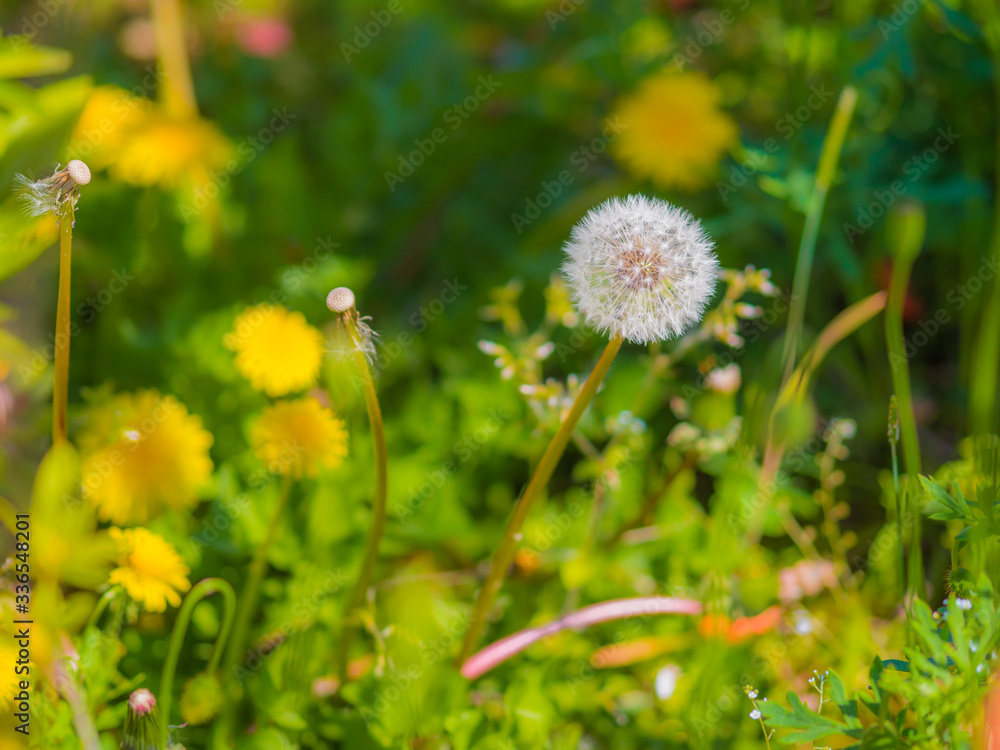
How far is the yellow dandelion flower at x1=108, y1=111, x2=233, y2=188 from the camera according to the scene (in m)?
1.74

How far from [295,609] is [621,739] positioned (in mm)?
553

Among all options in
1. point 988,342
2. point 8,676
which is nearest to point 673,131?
point 988,342

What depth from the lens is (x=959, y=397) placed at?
1.73 meters

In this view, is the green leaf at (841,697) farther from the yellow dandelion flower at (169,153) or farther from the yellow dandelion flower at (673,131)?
the yellow dandelion flower at (169,153)

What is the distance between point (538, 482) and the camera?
968 mm

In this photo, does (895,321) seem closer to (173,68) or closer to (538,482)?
(538,482)

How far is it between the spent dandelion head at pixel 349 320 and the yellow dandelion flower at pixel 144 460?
1.76 feet

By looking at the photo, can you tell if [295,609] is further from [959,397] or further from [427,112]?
[959,397]

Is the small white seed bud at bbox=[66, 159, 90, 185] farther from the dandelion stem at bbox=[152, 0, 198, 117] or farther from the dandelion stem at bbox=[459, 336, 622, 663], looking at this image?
the dandelion stem at bbox=[152, 0, 198, 117]

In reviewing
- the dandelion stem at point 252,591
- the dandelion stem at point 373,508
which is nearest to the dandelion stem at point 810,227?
the dandelion stem at point 373,508

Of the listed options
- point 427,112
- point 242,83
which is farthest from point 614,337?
point 242,83

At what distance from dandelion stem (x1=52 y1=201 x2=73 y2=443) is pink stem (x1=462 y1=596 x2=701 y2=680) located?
2.17ft

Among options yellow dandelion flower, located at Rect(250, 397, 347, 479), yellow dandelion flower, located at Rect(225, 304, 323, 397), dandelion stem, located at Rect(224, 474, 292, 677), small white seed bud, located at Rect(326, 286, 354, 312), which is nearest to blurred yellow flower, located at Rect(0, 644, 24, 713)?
dandelion stem, located at Rect(224, 474, 292, 677)

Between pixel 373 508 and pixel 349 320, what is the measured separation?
1.09ft
